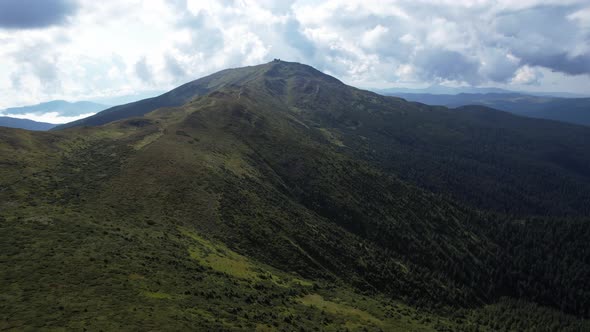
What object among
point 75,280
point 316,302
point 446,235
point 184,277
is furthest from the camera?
point 446,235

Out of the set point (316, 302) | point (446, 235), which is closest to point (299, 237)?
point (316, 302)

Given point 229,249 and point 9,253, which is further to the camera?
point 229,249

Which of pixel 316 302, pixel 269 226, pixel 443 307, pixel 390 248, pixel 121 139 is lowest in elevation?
pixel 443 307

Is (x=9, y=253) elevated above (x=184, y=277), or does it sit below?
above

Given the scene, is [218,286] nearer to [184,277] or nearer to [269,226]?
[184,277]

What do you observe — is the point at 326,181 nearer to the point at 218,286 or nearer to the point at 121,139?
the point at 121,139

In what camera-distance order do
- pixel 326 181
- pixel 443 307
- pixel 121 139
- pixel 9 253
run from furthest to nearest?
pixel 326 181, pixel 121 139, pixel 443 307, pixel 9 253

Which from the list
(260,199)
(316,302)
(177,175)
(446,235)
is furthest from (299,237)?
(446,235)

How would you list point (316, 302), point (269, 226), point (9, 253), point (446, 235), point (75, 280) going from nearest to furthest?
1. point (75, 280)
2. point (9, 253)
3. point (316, 302)
4. point (269, 226)
5. point (446, 235)

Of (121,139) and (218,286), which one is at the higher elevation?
(121,139)
